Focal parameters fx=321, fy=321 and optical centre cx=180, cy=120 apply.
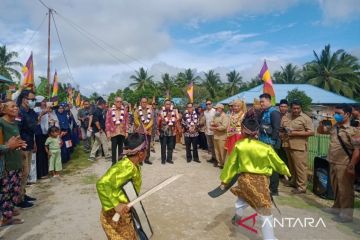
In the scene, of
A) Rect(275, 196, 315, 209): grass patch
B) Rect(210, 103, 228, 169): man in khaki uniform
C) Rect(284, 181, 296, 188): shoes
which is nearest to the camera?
Rect(275, 196, 315, 209): grass patch

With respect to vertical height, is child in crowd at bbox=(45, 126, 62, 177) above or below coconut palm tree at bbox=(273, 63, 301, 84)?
below

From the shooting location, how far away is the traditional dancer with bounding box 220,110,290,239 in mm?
3931

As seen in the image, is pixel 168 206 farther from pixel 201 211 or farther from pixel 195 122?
pixel 195 122

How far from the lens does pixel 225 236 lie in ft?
14.5

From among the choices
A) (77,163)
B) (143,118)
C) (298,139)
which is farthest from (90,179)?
(298,139)

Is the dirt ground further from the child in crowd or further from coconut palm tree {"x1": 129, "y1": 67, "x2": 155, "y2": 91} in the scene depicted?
coconut palm tree {"x1": 129, "y1": 67, "x2": 155, "y2": 91}

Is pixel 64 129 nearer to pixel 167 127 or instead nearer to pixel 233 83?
pixel 167 127

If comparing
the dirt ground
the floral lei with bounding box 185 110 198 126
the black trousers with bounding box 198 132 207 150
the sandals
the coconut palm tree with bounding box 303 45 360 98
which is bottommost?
the dirt ground

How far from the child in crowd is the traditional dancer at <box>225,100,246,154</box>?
4.29 meters

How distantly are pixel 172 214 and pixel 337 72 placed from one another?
142ft

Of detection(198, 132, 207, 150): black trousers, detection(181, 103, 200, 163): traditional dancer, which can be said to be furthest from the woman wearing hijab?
detection(198, 132, 207, 150): black trousers

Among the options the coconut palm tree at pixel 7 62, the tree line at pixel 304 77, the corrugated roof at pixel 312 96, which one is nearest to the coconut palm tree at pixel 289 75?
the tree line at pixel 304 77

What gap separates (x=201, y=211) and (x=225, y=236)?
1021 millimetres

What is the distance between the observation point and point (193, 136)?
31.6ft
